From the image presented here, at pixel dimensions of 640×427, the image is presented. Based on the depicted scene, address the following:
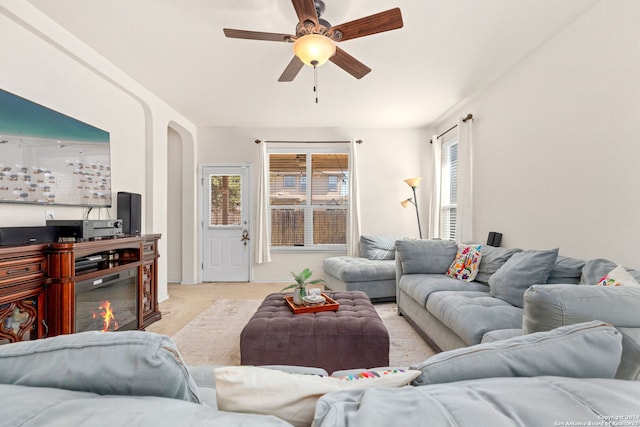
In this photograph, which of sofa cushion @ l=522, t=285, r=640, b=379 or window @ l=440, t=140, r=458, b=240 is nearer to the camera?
sofa cushion @ l=522, t=285, r=640, b=379

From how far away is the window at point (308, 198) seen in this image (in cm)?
527

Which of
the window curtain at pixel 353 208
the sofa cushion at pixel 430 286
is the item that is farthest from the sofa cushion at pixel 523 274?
the window curtain at pixel 353 208

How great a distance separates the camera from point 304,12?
1.90 meters

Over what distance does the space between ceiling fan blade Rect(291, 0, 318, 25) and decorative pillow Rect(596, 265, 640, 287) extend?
2.30 m

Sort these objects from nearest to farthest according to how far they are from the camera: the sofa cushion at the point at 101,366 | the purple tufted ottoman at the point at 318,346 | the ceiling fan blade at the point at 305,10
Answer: the sofa cushion at the point at 101,366 < the ceiling fan blade at the point at 305,10 < the purple tufted ottoman at the point at 318,346

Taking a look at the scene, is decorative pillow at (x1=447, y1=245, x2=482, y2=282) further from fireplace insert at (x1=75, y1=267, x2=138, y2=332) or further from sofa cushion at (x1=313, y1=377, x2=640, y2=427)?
fireplace insert at (x1=75, y1=267, x2=138, y2=332)

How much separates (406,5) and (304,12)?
31.4 inches

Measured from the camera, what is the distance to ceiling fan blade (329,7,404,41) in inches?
73.3

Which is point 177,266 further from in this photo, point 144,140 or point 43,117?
point 43,117

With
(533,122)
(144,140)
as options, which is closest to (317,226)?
(144,140)

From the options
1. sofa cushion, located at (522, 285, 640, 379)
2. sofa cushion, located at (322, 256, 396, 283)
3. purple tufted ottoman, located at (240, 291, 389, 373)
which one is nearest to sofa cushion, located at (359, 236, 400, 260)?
sofa cushion, located at (322, 256, 396, 283)

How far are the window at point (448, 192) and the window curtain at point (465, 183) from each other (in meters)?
0.63

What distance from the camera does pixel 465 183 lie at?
3881 millimetres

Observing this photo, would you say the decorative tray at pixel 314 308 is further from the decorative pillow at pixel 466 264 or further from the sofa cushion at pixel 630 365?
the sofa cushion at pixel 630 365
